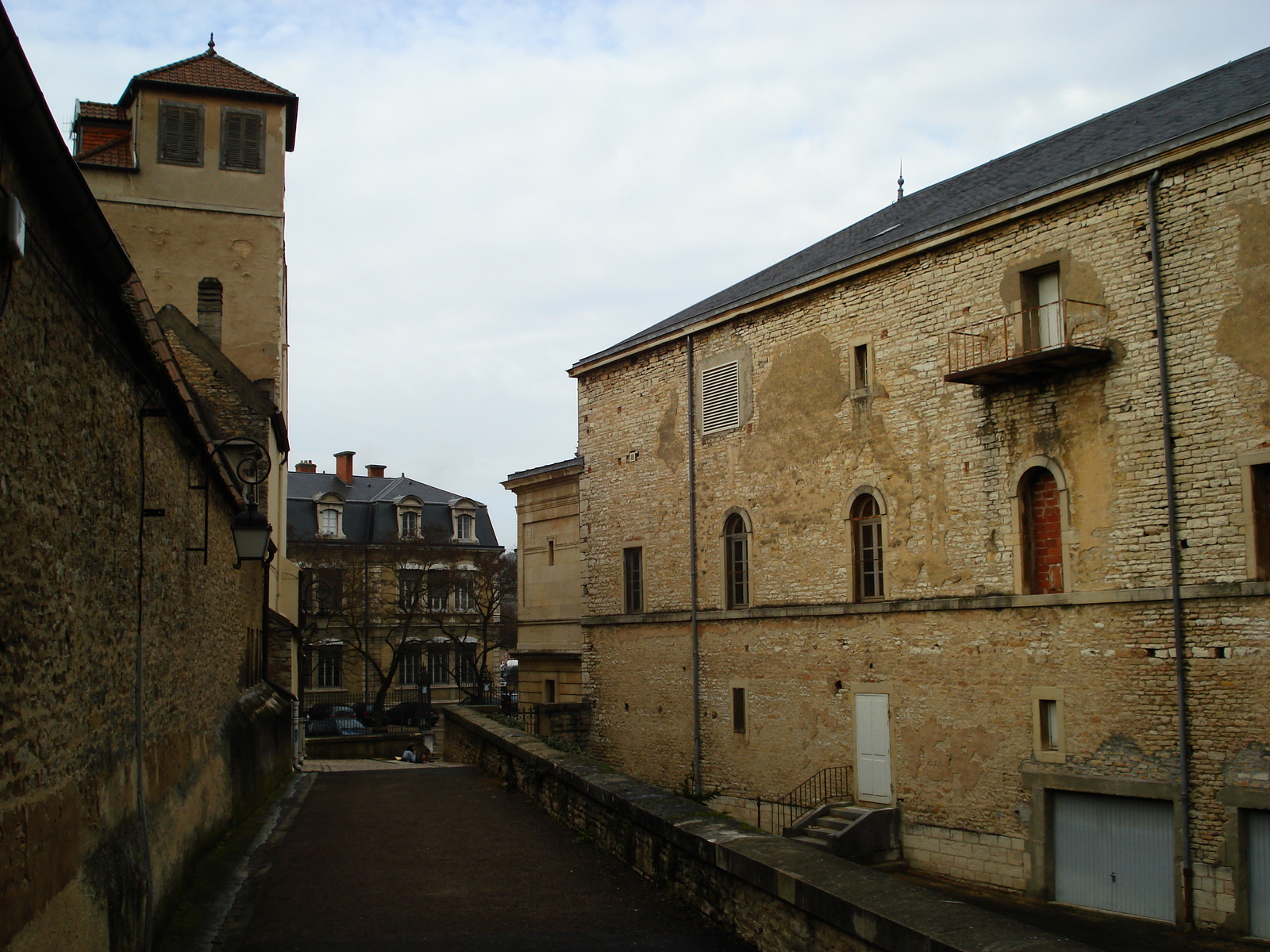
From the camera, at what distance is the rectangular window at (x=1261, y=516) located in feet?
45.6

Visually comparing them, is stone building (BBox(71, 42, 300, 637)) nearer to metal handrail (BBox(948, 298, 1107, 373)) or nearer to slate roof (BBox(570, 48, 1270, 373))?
slate roof (BBox(570, 48, 1270, 373))

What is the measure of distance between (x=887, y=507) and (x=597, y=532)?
898 centimetres

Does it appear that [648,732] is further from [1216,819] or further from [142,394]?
[142,394]

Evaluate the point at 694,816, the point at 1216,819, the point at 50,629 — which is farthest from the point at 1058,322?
the point at 50,629

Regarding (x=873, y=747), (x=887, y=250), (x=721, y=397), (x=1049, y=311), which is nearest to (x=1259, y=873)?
(x=873, y=747)

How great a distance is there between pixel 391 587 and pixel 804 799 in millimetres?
30861

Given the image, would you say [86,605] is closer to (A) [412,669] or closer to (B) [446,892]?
(B) [446,892]

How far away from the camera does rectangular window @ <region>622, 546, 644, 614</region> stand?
24.8 metres

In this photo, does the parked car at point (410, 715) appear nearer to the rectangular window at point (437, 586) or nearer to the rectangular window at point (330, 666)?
the rectangular window at point (330, 666)

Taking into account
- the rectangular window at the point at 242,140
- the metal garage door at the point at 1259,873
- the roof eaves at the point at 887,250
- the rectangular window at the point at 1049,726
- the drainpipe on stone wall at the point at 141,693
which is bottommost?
the metal garage door at the point at 1259,873

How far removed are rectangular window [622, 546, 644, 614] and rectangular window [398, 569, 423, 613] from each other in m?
20.6

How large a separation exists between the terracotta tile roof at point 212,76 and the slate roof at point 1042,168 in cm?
1041

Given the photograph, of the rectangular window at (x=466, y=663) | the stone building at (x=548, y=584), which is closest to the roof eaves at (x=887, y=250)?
the stone building at (x=548, y=584)

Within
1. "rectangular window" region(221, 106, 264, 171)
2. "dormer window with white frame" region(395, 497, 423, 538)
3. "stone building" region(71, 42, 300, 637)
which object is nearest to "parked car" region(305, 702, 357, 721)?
"dormer window with white frame" region(395, 497, 423, 538)
